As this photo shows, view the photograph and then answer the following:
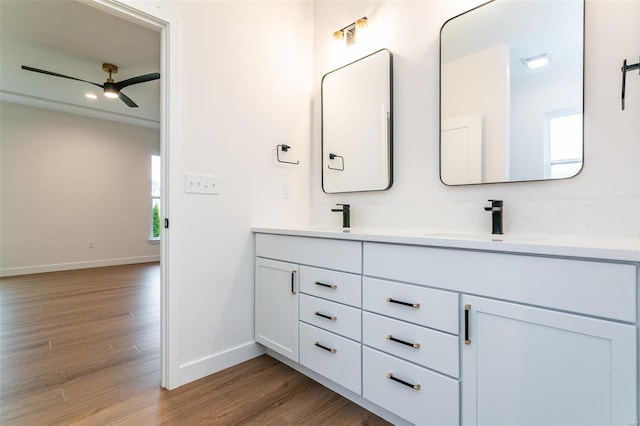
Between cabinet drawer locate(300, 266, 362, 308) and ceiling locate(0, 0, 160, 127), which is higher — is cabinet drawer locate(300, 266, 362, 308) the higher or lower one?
the lower one

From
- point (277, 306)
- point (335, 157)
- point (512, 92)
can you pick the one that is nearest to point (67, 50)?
point (335, 157)

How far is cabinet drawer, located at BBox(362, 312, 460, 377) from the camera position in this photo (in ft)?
3.80

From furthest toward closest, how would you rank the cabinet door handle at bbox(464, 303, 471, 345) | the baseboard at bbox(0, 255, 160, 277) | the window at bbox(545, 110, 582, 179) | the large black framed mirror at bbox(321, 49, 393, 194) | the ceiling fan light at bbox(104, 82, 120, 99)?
the baseboard at bbox(0, 255, 160, 277) → the ceiling fan light at bbox(104, 82, 120, 99) → the large black framed mirror at bbox(321, 49, 393, 194) → the window at bbox(545, 110, 582, 179) → the cabinet door handle at bbox(464, 303, 471, 345)

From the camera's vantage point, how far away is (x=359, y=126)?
7.19 feet

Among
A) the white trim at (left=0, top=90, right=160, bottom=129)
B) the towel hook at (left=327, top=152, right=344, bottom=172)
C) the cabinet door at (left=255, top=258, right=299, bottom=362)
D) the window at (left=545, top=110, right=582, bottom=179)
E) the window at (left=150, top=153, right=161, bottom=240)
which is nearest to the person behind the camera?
the window at (left=545, top=110, right=582, bottom=179)

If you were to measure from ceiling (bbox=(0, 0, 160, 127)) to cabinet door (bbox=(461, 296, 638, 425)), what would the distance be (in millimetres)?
3528

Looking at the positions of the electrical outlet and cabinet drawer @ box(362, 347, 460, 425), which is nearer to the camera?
cabinet drawer @ box(362, 347, 460, 425)

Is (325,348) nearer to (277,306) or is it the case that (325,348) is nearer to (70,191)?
(277,306)

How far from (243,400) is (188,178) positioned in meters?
1.26

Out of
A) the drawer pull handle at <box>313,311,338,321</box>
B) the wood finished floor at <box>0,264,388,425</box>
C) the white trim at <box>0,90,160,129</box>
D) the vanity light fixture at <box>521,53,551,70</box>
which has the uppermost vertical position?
the white trim at <box>0,90,160,129</box>

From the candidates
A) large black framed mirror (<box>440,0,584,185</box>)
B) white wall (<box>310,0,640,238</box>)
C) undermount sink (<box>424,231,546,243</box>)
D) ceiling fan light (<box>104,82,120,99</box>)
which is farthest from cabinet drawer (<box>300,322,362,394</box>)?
ceiling fan light (<box>104,82,120,99</box>)

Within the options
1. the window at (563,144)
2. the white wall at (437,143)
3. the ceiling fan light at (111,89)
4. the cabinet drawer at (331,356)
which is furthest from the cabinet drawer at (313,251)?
the ceiling fan light at (111,89)

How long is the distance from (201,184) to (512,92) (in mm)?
1758

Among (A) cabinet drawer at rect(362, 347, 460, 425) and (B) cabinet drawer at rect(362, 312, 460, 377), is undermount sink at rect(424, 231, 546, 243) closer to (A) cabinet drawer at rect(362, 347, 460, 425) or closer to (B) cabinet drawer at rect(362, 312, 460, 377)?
(B) cabinet drawer at rect(362, 312, 460, 377)
